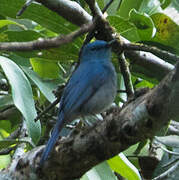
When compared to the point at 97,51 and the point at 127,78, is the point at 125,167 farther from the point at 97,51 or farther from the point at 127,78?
the point at 97,51

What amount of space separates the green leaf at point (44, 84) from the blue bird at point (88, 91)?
27 cm

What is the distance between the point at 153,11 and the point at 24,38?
1111 millimetres

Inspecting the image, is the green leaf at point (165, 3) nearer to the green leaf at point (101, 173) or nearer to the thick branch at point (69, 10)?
the thick branch at point (69, 10)

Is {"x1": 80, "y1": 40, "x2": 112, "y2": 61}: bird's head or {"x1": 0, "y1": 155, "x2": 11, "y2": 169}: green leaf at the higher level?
{"x1": 80, "y1": 40, "x2": 112, "y2": 61}: bird's head

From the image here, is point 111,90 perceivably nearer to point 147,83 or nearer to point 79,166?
point 147,83

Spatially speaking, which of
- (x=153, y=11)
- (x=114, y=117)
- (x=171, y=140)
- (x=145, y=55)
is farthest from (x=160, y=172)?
(x=114, y=117)

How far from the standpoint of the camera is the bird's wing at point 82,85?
3439mm

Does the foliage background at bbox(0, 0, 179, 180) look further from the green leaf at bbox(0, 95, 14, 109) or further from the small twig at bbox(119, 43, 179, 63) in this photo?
the small twig at bbox(119, 43, 179, 63)

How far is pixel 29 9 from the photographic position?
3.81 metres

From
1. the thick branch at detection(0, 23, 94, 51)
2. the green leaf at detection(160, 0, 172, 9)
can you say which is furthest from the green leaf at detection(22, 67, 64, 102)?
the thick branch at detection(0, 23, 94, 51)

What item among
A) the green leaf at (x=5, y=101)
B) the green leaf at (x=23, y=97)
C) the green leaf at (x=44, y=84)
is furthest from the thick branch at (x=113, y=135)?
the green leaf at (x=5, y=101)

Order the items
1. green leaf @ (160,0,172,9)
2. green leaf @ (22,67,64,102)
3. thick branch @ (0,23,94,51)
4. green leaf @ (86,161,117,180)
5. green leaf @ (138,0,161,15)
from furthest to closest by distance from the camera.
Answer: green leaf @ (160,0,172,9)
green leaf @ (138,0,161,15)
green leaf @ (22,67,64,102)
green leaf @ (86,161,117,180)
thick branch @ (0,23,94,51)

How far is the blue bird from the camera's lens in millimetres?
3418

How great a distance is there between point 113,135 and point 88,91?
1.32 metres
